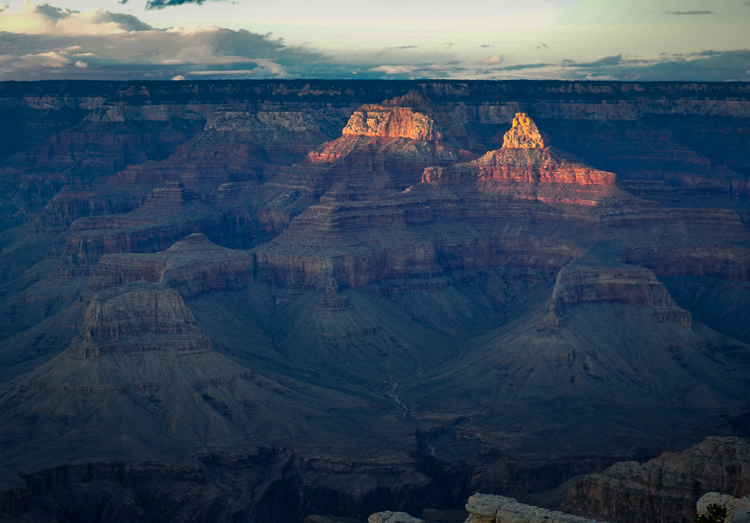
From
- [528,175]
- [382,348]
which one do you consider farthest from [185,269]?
[528,175]

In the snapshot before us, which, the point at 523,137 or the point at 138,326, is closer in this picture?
the point at 138,326

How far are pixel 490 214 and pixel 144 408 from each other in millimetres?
75050

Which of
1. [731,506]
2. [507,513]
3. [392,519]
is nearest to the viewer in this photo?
[507,513]

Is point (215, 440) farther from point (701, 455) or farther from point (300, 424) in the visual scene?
point (701, 455)

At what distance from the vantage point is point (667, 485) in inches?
3310

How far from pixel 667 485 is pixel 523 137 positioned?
108270 millimetres

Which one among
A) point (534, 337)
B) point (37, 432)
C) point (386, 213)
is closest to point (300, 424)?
point (37, 432)

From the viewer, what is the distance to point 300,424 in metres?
117

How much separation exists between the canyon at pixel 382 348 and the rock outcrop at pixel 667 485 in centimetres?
46

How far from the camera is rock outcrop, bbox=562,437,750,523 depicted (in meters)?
83.1

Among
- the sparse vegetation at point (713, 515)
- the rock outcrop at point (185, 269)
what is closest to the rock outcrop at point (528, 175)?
the rock outcrop at point (185, 269)

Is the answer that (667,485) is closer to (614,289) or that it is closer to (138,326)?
(138,326)

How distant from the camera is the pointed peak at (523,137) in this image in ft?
612

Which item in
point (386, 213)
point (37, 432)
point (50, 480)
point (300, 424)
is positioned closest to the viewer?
point (50, 480)
